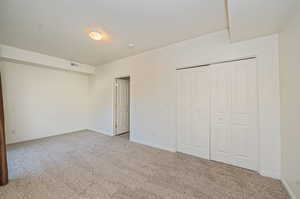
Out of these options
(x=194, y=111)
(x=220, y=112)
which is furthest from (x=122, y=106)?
(x=220, y=112)

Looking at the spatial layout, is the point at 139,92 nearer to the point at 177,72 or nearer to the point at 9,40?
the point at 177,72

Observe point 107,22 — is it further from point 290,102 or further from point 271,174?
point 271,174

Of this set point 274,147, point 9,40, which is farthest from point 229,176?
point 9,40

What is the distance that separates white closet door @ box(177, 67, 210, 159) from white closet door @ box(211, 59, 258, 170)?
142 millimetres

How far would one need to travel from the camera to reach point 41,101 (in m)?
4.18

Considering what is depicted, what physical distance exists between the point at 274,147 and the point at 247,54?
5.39ft

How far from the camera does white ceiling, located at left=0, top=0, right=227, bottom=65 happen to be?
6.06 ft

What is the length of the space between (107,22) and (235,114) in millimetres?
2972

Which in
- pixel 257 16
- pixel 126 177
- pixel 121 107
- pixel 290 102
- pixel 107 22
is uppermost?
pixel 107 22

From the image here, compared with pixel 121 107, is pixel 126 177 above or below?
below

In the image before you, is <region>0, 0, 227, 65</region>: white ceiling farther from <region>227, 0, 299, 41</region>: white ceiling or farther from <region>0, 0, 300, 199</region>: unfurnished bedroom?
<region>227, 0, 299, 41</region>: white ceiling

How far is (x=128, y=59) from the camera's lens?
398 cm

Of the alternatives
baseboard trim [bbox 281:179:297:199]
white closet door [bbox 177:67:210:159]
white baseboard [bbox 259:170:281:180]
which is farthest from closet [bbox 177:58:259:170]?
baseboard trim [bbox 281:179:297:199]

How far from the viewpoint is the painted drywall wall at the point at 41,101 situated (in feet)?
11.9
